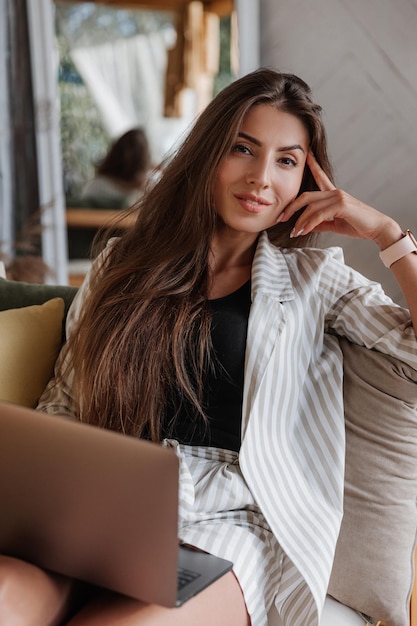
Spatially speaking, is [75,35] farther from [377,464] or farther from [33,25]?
[377,464]

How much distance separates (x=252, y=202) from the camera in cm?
168

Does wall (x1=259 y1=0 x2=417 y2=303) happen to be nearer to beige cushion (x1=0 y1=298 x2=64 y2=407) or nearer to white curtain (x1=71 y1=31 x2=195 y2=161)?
beige cushion (x1=0 y1=298 x2=64 y2=407)

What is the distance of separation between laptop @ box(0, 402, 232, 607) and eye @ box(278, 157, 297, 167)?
83 centimetres

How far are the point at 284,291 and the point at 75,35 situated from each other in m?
3.36

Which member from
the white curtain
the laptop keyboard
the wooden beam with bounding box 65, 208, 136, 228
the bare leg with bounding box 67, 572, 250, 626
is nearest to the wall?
the bare leg with bounding box 67, 572, 250, 626

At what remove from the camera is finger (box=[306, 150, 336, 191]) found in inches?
68.2

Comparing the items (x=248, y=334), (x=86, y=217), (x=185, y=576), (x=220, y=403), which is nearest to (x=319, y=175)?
(x=248, y=334)

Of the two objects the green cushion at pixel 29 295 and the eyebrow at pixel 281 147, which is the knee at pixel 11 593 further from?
the eyebrow at pixel 281 147

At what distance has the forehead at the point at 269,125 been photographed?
1672 mm

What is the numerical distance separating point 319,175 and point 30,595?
3.35 ft

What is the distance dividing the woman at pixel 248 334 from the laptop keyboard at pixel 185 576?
0.21 metres

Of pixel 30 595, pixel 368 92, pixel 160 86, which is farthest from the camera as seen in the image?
pixel 160 86

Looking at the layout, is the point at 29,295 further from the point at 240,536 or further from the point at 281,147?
the point at 240,536

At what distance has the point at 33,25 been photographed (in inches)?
156
